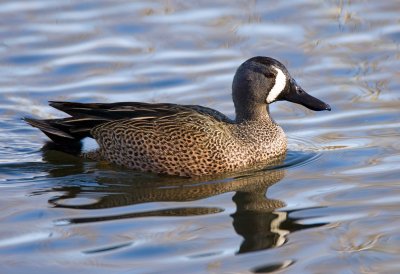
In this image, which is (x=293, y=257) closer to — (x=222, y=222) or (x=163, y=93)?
(x=222, y=222)

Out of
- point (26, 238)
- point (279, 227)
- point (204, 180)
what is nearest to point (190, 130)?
point (204, 180)

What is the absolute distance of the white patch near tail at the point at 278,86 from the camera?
9.35 m

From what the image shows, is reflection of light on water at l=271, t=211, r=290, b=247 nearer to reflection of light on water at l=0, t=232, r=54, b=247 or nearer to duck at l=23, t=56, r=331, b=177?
duck at l=23, t=56, r=331, b=177

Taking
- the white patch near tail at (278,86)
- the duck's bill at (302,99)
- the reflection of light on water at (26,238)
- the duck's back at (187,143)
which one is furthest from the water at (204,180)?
the white patch near tail at (278,86)

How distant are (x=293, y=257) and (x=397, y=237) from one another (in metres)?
0.75

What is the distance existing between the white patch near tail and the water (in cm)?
50

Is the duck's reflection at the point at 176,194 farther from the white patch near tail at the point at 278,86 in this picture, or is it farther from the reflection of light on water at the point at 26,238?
the white patch near tail at the point at 278,86

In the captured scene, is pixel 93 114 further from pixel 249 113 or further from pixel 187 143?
pixel 249 113

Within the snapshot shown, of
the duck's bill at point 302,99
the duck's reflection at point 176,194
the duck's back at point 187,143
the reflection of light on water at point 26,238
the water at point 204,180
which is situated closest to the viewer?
the water at point 204,180

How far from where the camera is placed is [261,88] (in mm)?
9391

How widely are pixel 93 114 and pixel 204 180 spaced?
4.06ft

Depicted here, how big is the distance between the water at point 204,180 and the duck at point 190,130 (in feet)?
0.60

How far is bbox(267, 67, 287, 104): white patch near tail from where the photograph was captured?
9.35 meters

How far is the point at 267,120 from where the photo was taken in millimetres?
9562
